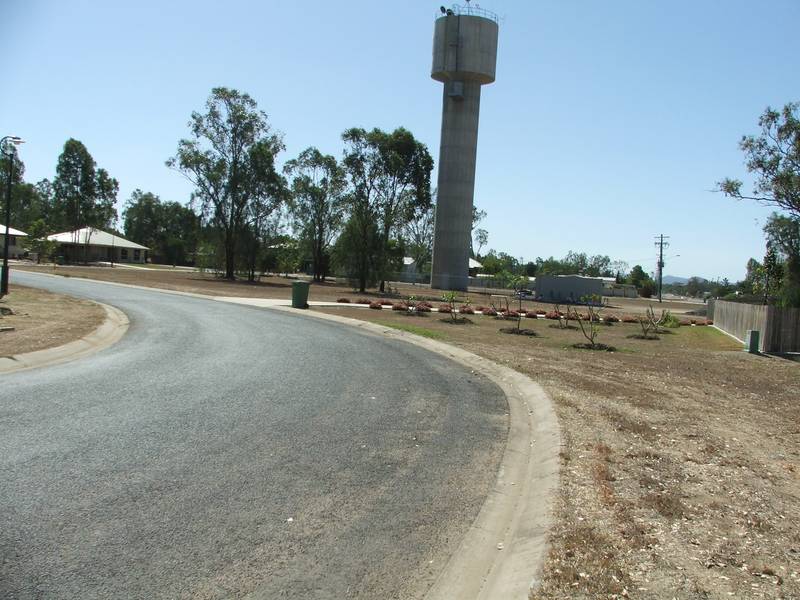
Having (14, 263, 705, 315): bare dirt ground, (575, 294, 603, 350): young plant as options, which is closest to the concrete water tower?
(14, 263, 705, 315): bare dirt ground

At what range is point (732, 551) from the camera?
4.63m

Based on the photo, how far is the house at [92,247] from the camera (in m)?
82.1

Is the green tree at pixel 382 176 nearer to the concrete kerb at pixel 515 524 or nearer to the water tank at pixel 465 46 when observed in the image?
the water tank at pixel 465 46

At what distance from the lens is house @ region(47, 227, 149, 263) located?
82125 millimetres

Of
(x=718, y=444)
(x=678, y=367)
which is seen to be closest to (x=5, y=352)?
(x=718, y=444)

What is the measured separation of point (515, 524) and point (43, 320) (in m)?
14.6

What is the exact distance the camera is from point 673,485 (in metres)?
6.21

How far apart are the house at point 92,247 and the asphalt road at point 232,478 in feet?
252

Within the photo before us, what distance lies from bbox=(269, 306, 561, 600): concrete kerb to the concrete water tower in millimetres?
60000

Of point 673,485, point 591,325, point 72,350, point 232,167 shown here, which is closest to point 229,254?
point 232,167

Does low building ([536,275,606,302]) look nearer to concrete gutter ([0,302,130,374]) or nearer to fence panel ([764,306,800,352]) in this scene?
fence panel ([764,306,800,352])

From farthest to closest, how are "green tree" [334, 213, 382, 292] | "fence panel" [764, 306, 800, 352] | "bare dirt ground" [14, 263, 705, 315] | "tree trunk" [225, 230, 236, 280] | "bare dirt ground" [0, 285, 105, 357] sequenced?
"tree trunk" [225, 230, 236, 280] → "green tree" [334, 213, 382, 292] → "bare dirt ground" [14, 263, 705, 315] → "fence panel" [764, 306, 800, 352] → "bare dirt ground" [0, 285, 105, 357]

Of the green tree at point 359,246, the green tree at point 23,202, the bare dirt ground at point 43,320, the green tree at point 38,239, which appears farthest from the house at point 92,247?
the bare dirt ground at point 43,320

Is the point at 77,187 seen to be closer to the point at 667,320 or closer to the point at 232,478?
the point at 667,320
